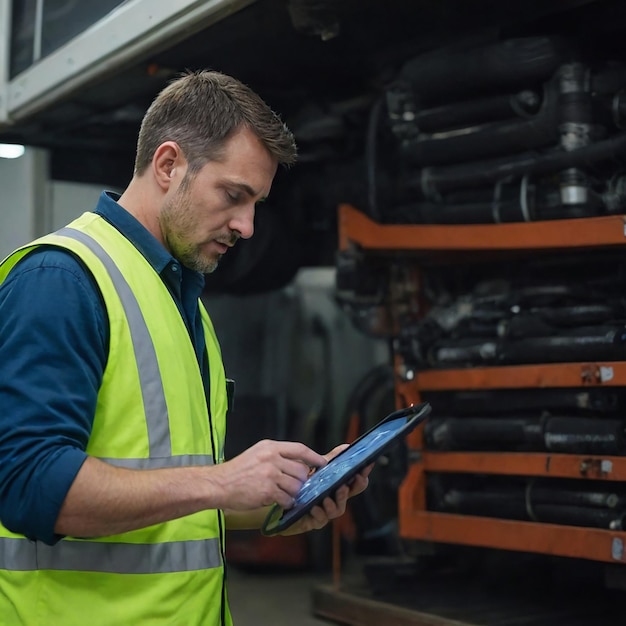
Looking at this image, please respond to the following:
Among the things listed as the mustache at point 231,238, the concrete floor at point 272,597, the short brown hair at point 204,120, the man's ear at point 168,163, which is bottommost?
the concrete floor at point 272,597

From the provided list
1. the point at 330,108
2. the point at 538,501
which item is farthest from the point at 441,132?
the point at 538,501

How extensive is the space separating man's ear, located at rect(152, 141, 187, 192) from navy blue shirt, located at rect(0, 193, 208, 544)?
0.91ft

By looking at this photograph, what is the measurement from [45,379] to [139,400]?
0.19m

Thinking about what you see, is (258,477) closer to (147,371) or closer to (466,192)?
(147,371)

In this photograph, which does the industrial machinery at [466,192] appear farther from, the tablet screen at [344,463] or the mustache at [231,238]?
the tablet screen at [344,463]

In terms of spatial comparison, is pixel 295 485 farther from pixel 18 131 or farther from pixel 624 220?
pixel 18 131

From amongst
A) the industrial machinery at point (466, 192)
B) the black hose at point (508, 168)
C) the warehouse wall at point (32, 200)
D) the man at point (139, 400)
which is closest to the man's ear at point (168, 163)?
the man at point (139, 400)

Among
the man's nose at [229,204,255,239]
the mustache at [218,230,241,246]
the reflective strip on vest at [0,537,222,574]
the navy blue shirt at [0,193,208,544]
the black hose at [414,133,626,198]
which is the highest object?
the black hose at [414,133,626,198]

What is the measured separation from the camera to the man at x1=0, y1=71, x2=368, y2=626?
146cm

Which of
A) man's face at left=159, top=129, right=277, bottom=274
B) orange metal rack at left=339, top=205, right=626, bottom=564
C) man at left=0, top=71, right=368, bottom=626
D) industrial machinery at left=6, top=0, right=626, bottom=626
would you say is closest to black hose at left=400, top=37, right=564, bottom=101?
industrial machinery at left=6, top=0, right=626, bottom=626

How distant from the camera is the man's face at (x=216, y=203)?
180cm

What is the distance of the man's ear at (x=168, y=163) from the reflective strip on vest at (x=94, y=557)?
64 cm

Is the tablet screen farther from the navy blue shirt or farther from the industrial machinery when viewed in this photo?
the industrial machinery

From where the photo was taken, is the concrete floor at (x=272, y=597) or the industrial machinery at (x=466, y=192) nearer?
the industrial machinery at (x=466, y=192)
